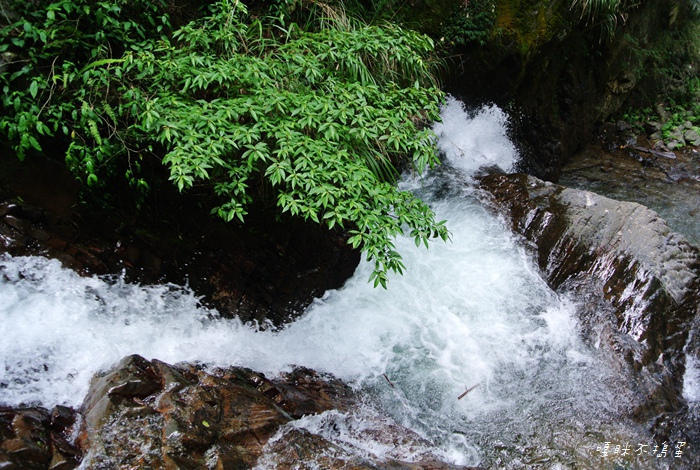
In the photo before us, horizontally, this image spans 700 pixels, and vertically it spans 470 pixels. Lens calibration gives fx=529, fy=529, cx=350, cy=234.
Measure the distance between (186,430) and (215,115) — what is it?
1.87 metres

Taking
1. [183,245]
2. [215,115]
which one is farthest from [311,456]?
[215,115]

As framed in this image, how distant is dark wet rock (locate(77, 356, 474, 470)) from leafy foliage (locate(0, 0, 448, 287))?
106cm

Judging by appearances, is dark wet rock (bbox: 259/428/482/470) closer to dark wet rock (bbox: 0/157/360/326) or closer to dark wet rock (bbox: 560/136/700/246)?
dark wet rock (bbox: 0/157/360/326)

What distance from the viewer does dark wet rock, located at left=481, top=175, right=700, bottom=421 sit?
438 cm

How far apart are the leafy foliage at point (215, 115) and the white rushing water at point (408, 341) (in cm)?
91

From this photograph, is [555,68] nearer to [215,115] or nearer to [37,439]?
[215,115]

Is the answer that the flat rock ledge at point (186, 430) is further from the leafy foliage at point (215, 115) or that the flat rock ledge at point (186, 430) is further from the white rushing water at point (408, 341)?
the leafy foliage at point (215, 115)

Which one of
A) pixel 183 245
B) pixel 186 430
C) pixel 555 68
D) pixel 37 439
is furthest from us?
pixel 555 68

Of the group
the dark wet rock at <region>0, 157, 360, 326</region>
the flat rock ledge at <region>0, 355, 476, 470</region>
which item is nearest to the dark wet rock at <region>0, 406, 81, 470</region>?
the flat rock ledge at <region>0, 355, 476, 470</region>

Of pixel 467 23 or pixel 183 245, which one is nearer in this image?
pixel 183 245

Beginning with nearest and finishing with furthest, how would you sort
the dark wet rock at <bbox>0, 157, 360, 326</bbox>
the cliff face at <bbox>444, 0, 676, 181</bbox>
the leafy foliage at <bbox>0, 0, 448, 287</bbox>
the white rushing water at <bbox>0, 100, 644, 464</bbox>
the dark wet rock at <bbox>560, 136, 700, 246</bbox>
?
the leafy foliage at <bbox>0, 0, 448, 287</bbox>
the white rushing water at <bbox>0, 100, 644, 464</bbox>
the dark wet rock at <bbox>0, 157, 360, 326</bbox>
the cliff face at <bbox>444, 0, 676, 181</bbox>
the dark wet rock at <bbox>560, 136, 700, 246</bbox>

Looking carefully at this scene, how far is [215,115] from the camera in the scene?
3.33m

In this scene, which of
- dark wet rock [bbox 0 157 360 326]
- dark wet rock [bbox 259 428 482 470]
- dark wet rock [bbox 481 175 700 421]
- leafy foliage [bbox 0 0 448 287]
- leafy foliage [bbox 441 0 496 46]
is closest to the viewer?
dark wet rock [bbox 259 428 482 470]

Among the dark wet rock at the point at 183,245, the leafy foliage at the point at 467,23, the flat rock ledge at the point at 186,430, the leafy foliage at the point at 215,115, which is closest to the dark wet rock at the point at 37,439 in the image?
the flat rock ledge at the point at 186,430
